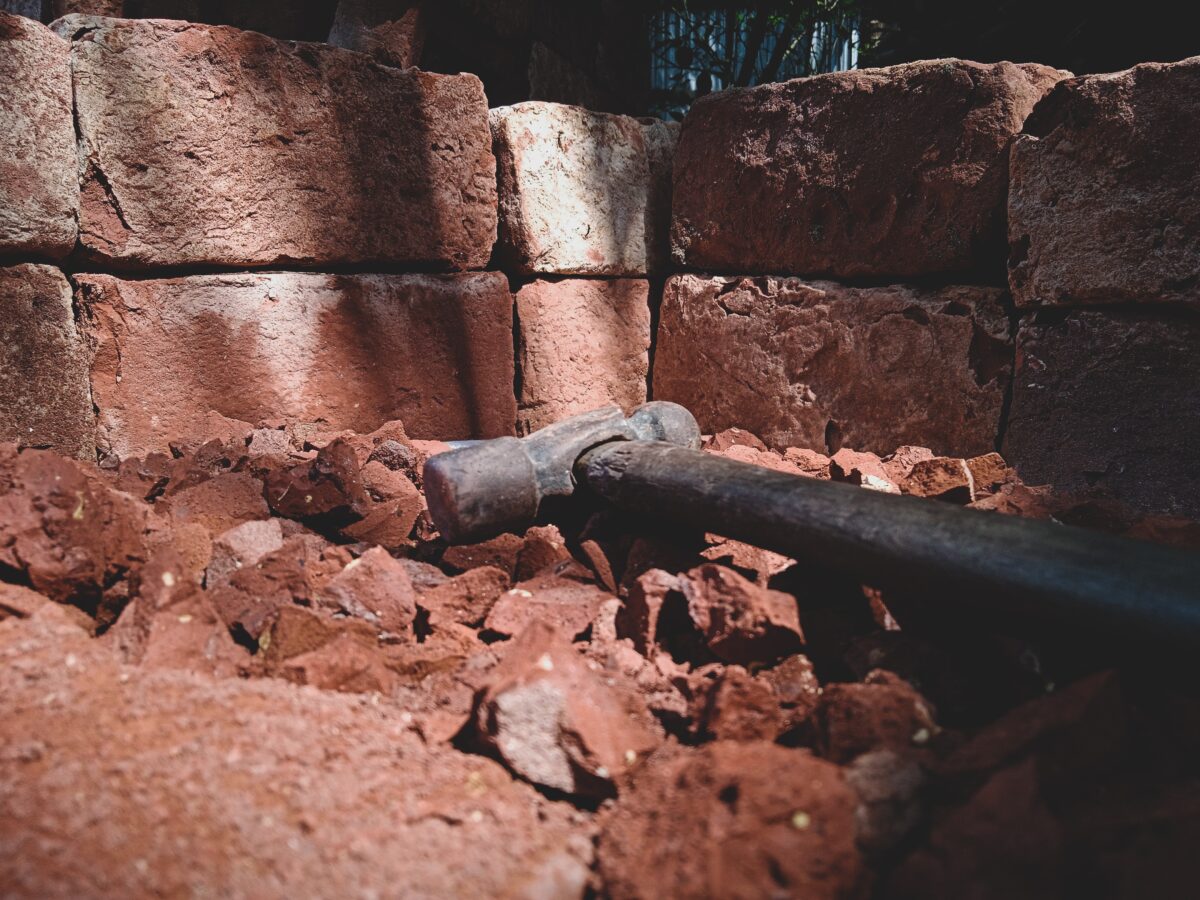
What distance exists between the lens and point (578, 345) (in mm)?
3387

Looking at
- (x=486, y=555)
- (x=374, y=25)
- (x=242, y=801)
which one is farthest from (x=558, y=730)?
(x=374, y=25)

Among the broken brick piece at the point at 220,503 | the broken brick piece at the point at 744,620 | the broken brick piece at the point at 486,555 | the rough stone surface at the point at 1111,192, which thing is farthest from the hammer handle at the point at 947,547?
the rough stone surface at the point at 1111,192

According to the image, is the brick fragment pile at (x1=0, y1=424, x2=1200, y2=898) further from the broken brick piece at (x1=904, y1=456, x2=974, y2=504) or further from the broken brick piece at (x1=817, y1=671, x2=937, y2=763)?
the broken brick piece at (x1=904, y1=456, x2=974, y2=504)

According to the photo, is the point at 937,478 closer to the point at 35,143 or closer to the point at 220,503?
the point at 220,503

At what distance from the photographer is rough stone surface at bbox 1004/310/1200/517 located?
242 cm

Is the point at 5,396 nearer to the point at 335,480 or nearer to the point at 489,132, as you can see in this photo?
the point at 335,480

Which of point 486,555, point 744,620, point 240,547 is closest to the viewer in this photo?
point 744,620

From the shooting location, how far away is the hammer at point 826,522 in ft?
4.27

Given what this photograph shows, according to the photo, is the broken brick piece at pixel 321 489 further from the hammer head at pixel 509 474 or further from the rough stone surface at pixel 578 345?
the rough stone surface at pixel 578 345

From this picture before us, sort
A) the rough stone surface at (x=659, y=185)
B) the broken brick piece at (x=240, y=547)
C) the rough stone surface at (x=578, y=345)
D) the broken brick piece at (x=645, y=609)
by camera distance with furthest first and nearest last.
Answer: the rough stone surface at (x=659, y=185) < the rough stone surface at (x=578, y=345) < the broken brick piece at (x=240, y=547) < the broken brick piece at (x=645, y=609)

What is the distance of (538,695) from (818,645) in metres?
0.61

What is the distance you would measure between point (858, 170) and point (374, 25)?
108 inches

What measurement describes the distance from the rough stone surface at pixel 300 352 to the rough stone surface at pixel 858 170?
899mm

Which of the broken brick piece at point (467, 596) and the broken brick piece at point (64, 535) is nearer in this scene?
the broken brick piece at point (64, 535)
